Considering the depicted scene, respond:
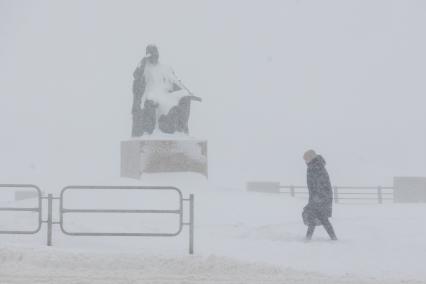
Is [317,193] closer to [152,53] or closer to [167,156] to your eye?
[167,156]

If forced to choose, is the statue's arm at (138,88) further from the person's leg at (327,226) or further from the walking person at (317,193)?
the person's leg at (327,226)

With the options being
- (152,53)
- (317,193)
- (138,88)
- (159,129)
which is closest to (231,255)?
(317,193)

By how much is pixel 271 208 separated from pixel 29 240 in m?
6.77

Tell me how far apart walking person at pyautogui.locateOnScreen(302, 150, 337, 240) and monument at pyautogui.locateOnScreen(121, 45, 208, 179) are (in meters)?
6.18

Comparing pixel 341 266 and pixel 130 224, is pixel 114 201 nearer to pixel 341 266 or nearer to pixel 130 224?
pixel 130 224

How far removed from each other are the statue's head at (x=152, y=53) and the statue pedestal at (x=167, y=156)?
2280mm

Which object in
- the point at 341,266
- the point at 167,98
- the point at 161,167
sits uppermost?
the point at 167,98

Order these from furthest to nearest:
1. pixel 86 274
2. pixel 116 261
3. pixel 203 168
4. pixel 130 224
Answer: pixel 203 168 → pixel 130 224 → pixel 116 261 → pixel 86 274

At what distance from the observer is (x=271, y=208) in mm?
16594

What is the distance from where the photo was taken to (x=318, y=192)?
1157 cm

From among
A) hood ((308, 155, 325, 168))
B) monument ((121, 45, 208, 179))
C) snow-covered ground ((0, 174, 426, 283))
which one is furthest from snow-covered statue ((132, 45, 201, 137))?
hood ((308, 155, 325, 168))

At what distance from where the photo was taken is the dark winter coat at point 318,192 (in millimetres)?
11539

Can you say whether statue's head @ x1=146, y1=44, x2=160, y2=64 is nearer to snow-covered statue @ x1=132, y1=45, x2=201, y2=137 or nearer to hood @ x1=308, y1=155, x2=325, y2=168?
snow-covered statue @ x1=132, y1=45, x2=201, y2=137

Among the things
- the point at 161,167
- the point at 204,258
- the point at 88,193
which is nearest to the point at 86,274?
the point at 204,258
